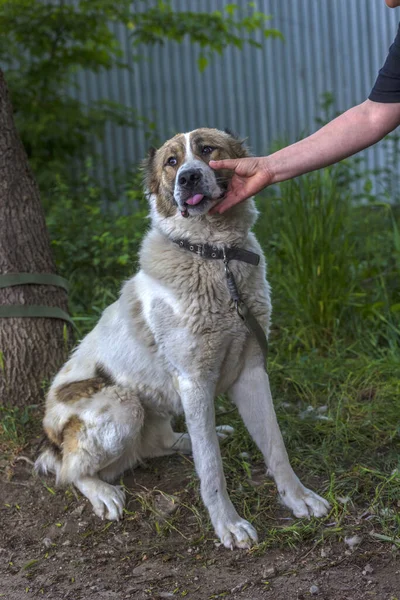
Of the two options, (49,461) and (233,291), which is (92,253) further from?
(233,291)

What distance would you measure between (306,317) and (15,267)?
1.87 metres

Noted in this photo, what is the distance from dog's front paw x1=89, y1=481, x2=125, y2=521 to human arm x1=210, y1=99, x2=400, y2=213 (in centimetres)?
128

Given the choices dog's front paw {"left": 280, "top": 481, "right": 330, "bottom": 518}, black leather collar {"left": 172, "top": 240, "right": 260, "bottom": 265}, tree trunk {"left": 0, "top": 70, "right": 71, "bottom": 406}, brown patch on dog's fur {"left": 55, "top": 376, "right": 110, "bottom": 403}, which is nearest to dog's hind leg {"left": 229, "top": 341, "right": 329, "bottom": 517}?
dog's front paw {"left": 280, "top": 481, "right": 330, "bottom": 518}

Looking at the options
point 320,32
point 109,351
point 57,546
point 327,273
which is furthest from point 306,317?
point 320,32

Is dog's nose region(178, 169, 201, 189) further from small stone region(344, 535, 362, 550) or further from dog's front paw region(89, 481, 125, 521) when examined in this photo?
small stone region(344, 535, 362, 550)

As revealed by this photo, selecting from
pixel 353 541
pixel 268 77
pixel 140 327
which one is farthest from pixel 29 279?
pixel 268 77

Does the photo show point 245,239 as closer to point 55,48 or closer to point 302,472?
point 302,472

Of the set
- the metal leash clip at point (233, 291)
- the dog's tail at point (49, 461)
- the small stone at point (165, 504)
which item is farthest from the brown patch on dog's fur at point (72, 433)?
the metal leash clip at point (233, 291)

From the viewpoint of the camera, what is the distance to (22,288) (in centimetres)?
374

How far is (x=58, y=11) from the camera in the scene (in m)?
6.39

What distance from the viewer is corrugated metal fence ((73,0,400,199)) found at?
30.5ft

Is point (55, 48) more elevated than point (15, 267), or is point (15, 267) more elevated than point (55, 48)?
point (55, 48)

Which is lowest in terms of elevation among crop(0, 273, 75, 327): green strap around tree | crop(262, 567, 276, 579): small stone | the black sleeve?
crop(262, 567, 276, 579): small stone

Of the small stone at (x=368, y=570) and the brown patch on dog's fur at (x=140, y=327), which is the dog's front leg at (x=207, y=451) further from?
the small stone at (x=368, y=570)
